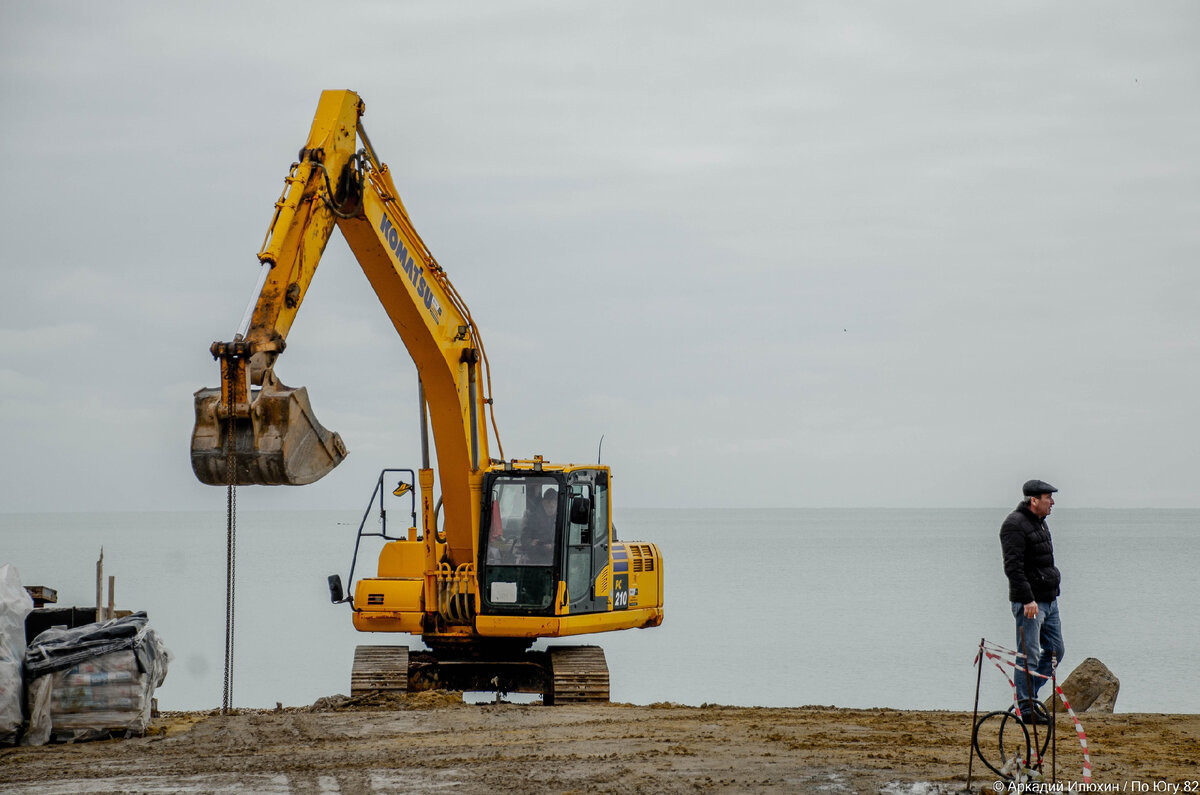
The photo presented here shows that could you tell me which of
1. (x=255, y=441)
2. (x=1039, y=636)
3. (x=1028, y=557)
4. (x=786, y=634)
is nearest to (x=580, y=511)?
(x=1028, y=557)

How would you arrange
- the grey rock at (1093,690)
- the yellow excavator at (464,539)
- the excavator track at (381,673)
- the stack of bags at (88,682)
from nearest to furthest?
the stack of bags at (88,682) → the yellow excavator at (464,539) → the grey rock at (1093,690) → the excavator track at (381,673)

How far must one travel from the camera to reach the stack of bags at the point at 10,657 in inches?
369

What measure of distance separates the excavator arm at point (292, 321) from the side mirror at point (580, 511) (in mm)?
994

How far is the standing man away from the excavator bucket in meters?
5.22

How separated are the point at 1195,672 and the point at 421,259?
77.9 ft

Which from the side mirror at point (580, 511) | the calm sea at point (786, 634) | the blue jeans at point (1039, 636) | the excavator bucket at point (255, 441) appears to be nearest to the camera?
the excavator bucket at point (255, 441)

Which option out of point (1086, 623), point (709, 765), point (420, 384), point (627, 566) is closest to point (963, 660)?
point (1086, 623)

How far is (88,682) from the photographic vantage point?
32.4 ft

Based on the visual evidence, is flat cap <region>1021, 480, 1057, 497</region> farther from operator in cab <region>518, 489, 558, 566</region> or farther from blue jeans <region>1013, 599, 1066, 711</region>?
operator in cab <region>518, 489, 558, 566</region>

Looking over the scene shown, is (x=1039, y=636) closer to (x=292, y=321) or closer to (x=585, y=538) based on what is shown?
(x=585, y=538)

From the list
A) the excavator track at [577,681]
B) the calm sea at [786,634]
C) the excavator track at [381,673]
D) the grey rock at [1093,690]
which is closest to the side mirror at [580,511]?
the excavator track at [577,681]

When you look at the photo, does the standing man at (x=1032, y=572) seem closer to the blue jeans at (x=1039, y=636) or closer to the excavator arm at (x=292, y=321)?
the blue jeans at (x=1039, y=636)

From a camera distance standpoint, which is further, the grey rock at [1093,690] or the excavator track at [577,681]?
the excavator track at [577,681]

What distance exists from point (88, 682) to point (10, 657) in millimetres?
625
